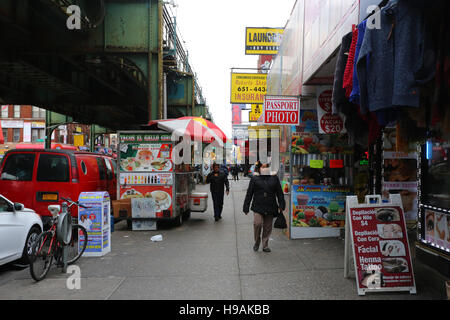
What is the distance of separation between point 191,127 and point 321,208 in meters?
3.97

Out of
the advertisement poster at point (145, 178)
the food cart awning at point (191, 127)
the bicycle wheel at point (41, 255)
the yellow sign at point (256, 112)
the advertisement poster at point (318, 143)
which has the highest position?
the yellow sign at point (256, 112)

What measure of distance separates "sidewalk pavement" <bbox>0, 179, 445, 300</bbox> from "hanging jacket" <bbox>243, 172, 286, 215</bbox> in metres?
0.85

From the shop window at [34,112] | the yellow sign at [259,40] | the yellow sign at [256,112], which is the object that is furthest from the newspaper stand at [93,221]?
the shop window at [34,112]

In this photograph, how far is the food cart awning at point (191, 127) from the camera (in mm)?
9539

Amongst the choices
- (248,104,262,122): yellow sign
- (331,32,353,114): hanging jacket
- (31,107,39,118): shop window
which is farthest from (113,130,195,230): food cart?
(31,107,39,118): shop window

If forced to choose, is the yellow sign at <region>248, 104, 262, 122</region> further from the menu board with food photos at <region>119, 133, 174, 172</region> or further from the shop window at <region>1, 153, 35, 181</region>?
the shop window at <region>1, 153, 35, 181</region>

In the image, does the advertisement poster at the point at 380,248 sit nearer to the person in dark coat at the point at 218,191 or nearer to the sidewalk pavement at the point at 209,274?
the sidewalk pavement at the point at 209,274

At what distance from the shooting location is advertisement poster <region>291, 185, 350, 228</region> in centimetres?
818

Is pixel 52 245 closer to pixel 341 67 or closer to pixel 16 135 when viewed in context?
pixel 341 67

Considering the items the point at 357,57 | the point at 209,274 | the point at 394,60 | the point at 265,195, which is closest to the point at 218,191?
the point at 265,195

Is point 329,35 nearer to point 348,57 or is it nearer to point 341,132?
point 348,57

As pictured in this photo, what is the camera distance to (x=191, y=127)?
9859 millimetres

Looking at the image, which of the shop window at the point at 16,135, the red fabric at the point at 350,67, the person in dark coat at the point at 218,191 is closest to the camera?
the red fabric at the point at 350,67

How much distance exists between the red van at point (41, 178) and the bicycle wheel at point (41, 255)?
9.64 feet
